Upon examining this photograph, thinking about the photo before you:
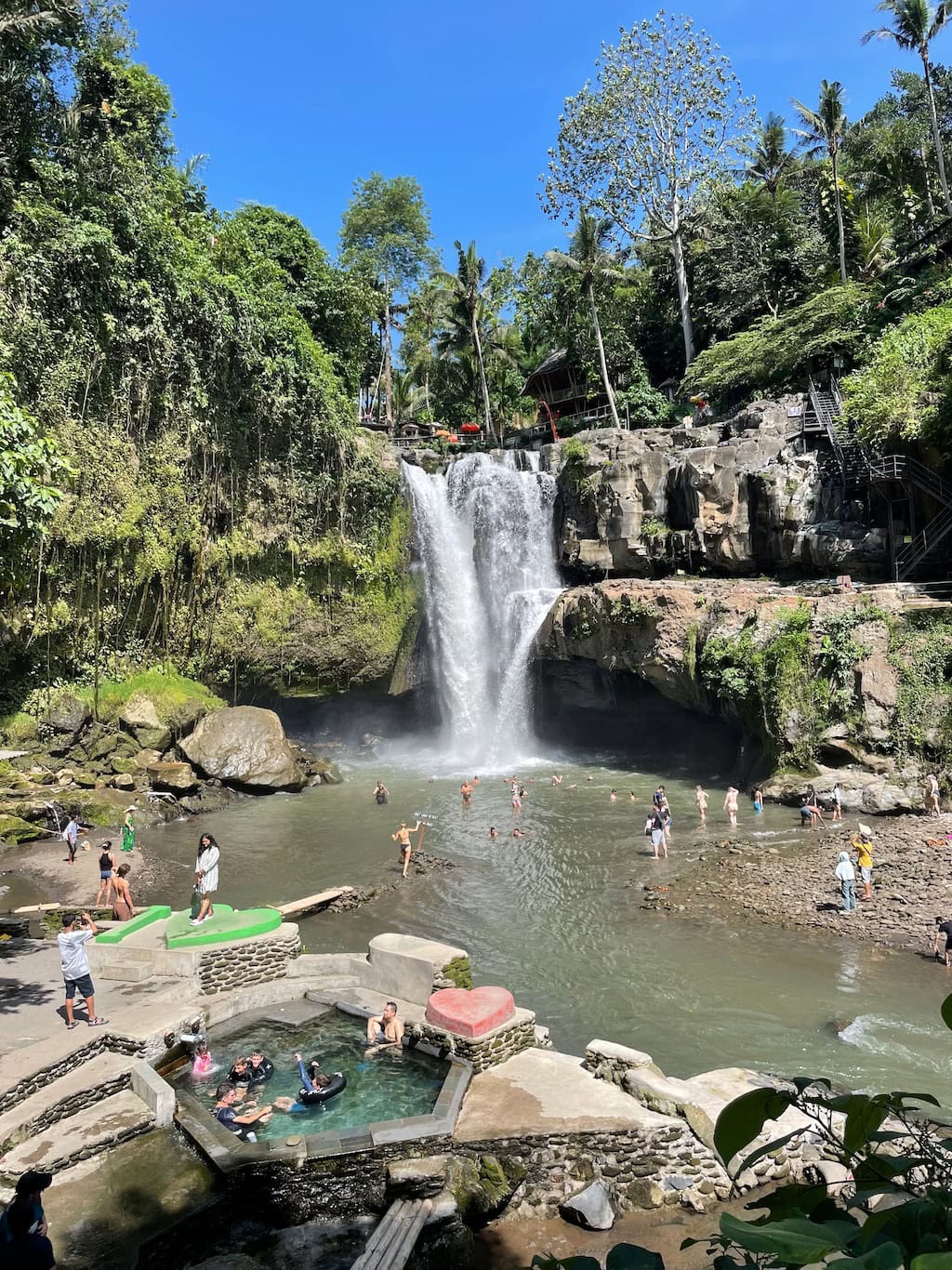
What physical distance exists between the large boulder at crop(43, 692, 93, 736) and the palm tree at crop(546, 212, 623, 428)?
2733 centimetres

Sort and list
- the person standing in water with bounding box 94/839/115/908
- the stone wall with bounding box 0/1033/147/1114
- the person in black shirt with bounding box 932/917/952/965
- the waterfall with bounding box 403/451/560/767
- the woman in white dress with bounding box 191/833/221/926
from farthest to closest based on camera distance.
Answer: the waterfall with bounding box 403/451/560/767 < the person standing in water with bounding box 94/839/115/908 < the woman in white dress with bounding box 191/833/221/926 < the person in black shirt with bounding box 932/917/952/965 < the stone wall with bounding box 0/1033/147/1114

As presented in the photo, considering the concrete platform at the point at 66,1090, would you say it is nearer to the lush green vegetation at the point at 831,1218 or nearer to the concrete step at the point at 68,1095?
the concrete step at the point at 68,1095

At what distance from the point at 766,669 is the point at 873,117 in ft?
154

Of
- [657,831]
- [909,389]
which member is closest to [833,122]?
[909,389]

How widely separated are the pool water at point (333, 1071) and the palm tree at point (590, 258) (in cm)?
3421

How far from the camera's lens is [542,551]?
3183cm

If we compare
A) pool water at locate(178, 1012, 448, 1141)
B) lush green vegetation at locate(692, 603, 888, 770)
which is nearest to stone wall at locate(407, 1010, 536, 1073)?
pool water at locate(178, 1012, 448, 1141)

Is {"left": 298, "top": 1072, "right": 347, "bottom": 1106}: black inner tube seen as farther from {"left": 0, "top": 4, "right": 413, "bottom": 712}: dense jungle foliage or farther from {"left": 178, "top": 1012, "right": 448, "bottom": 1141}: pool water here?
{"left": 0, "top": 4, "right": 413, "bottom": 712}: dense jungle foliage

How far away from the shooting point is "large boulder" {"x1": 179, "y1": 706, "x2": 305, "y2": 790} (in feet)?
79.7

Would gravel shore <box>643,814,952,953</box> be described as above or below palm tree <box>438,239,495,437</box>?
below

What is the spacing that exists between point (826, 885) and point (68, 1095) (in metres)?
12.9

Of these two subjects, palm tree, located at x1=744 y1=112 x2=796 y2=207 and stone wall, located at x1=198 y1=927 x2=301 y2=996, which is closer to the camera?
stone wall, located at x1=198 y1=927 x2=301 y2=996

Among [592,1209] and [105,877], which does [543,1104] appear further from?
[105,877]

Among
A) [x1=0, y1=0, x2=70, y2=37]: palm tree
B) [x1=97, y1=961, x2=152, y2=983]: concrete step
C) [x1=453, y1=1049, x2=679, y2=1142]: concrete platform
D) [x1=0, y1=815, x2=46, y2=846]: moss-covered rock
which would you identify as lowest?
[x1=453, y1=1049, x2=679, y2=1142]: concrete platform
